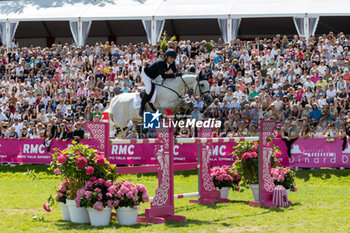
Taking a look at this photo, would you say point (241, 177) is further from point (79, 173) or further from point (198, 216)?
point (79, 173)

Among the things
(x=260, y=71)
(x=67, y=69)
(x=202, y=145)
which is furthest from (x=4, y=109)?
(x=202, y=145)

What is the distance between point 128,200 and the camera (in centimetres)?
824

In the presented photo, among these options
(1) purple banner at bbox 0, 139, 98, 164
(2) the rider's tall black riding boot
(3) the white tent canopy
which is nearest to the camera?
(2) the rider's tall black riding boot

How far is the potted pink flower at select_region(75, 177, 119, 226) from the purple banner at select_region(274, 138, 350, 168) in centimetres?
833

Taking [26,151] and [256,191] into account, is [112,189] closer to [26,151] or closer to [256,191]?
[256,191]

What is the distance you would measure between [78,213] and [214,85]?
1131 centimetres

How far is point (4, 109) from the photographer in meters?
21.8

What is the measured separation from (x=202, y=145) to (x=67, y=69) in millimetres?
14599

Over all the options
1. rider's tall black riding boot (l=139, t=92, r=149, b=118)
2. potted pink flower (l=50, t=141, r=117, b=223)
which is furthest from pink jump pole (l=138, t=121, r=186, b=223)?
rider's tall black riding boot (l=139, t=92, r=149, b=118)

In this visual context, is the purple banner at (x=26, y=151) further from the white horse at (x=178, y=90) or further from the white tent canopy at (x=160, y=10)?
the white tent canopy at (x=160, y=10)

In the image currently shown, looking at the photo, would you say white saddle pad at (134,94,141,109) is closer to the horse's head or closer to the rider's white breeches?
the rider's white breeches

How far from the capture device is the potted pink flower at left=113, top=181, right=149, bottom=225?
27.0 feet

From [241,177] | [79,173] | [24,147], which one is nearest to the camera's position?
[79,173]

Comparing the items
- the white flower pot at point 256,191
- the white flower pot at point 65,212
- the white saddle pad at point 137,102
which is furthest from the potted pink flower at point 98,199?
the white saddle pad at point 137,102
